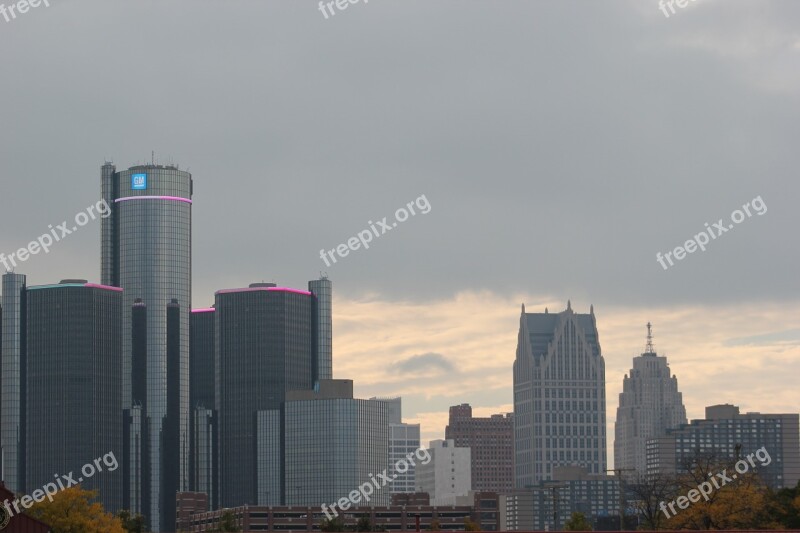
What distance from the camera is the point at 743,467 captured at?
18238 centimetres

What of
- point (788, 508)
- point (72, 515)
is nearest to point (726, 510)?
point (788, 508)

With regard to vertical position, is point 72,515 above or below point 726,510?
above

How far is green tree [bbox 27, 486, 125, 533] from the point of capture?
13088 cm

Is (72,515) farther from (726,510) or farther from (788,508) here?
(788,508)

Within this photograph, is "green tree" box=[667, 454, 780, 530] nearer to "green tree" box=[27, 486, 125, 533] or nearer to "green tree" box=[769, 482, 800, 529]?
"green tree" box=[769, 482, 800, 529]

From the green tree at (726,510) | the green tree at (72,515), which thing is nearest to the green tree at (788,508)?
the green tree at (726,510)

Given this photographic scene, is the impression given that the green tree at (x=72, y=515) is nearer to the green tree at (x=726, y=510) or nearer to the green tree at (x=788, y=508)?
the green tree at (x=726, y=510)

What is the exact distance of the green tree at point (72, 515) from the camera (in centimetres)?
13088

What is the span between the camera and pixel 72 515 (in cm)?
13200

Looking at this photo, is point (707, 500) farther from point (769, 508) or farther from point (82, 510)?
point (82, 510)

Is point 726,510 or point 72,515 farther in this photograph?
point 726,510

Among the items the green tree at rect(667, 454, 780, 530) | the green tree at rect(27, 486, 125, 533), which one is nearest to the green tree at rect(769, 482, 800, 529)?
the green tree at rect(667, 454, 780, 530)

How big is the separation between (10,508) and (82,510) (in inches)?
1940

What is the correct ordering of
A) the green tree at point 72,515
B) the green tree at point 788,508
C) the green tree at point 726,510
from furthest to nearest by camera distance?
the green tree at point 726,510 → the green tree at point 788,508 → the green tree at point 72,515
